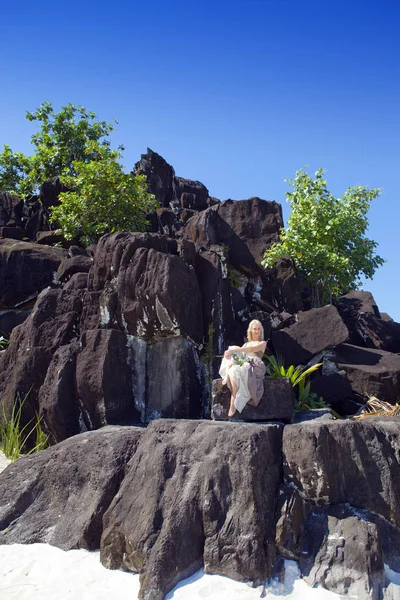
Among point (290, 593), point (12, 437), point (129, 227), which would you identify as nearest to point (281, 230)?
point (129, 227)

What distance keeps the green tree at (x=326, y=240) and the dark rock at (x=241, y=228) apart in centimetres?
47

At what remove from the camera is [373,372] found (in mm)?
10820

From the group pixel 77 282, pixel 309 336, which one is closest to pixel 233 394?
pixel 309 336

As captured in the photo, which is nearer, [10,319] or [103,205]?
[10,319]

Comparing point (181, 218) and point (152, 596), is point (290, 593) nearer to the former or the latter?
point (152, 596)

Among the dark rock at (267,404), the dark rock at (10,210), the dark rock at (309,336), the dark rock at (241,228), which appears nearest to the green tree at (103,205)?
the dark rock at (241,228)

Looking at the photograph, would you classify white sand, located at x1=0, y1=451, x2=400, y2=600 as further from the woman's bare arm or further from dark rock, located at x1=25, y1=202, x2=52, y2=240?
dark rock, located at x1=25, y1=202, x2=52, y2=240

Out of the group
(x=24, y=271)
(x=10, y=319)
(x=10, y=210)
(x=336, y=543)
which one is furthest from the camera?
(x=10, y=210)

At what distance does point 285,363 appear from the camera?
1118cm

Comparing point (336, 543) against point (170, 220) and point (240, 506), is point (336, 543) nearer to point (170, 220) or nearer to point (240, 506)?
point (240, 506)

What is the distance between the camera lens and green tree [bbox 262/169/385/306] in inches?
548

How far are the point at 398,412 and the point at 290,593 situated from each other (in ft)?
14.9

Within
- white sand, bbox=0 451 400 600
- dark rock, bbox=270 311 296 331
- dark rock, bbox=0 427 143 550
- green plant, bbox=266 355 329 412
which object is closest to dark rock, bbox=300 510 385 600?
white sand, bbox=0 451 400 600

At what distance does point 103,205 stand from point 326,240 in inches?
233
